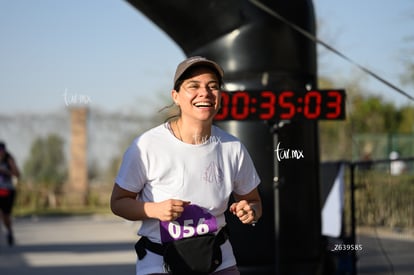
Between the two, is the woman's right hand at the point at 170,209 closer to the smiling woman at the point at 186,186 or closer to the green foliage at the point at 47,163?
the smiling woman at the point at 186,186

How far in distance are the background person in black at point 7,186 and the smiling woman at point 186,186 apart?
9008mm

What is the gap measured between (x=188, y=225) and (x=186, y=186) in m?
0.17

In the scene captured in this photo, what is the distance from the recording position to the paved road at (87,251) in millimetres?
8297

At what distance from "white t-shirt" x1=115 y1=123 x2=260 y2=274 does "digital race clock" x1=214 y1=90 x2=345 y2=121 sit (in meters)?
3.21

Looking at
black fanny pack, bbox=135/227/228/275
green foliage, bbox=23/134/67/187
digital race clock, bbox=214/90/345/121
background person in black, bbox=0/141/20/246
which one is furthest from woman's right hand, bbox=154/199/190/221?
green foliage, bbox=23/134/67/187

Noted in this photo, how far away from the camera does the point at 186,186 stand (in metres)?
3.44

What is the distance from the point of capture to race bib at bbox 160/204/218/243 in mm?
3455

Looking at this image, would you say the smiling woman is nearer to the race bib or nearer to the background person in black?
the race bib

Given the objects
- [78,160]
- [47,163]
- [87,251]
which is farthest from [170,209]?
[47,163]

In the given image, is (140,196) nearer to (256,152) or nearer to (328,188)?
(256,152)

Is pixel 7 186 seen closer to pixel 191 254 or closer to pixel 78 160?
pixel 78 160

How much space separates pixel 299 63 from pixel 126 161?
4.10m

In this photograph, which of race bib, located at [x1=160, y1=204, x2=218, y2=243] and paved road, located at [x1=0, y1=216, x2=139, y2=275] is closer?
race bib, located at [x1=160, y1=204, x2=218, y2=243]

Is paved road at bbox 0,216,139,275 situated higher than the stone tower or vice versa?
the stone tower
